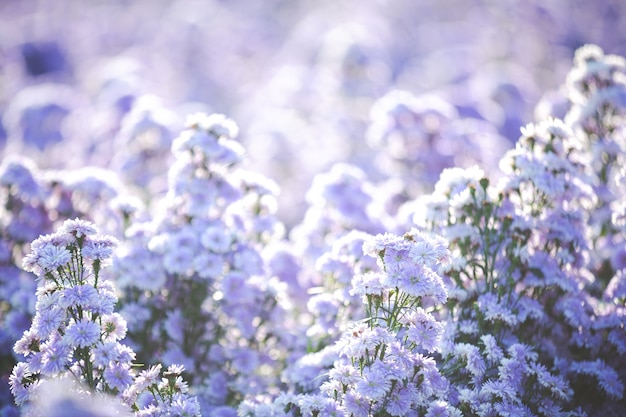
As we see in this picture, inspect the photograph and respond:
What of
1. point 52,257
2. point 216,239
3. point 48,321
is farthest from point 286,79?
point 48,321

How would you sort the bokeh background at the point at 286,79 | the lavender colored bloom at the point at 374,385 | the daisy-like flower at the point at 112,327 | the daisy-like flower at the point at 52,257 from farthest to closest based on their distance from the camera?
the bokeh background at the point at 286,79
the daisy-like flower at the point at 112,327
the daisy-like flower at the point at 52,257
the lavender colored bloom at the point at 374,385

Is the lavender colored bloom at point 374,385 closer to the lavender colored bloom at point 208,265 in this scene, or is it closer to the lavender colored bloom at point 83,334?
the lavender colored bloom at point 83,334

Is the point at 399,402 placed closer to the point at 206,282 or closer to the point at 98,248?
the point at 98,248

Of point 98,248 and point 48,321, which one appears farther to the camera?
point 98,248

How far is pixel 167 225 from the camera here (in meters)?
3.87

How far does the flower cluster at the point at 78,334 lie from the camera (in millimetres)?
2336

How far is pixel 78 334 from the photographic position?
2.31 meters

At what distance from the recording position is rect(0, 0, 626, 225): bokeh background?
593 cm

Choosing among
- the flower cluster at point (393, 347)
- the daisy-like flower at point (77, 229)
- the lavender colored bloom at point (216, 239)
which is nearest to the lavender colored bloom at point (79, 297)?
the daisy-like flower at point (77, 229)

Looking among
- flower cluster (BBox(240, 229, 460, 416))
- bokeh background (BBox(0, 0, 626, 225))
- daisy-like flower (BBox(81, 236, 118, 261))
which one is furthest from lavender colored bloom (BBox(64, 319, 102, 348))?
bokeh background (BBox(0, 0, 626, 225))

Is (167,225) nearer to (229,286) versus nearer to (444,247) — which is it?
(229,286)

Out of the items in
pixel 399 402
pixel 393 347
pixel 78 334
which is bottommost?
pixel 399 402

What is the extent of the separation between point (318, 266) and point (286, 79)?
796 cm

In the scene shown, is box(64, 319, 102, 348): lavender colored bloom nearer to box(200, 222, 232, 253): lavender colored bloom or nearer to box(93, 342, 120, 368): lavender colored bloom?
box(93, 342, 120, 368): lavender colored bloom
